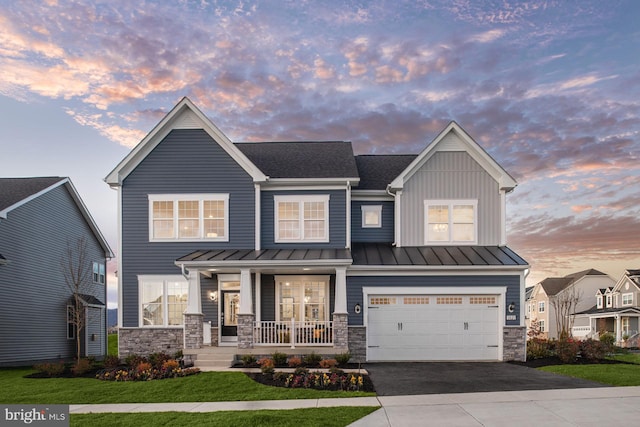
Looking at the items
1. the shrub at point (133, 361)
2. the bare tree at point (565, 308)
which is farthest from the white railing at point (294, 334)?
the bare tree at point (565, 308)

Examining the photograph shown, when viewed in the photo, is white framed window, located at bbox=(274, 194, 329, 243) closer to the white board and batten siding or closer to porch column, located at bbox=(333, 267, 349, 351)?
porch column, located at bbox=(333, 267, 349, 351)

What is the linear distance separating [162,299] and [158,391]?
25.7 ft

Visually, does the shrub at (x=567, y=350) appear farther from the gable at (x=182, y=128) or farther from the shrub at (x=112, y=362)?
the shrub at (x=112, y=362)

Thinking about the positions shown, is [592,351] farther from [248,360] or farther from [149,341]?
[149,341]

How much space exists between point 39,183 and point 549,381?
77.7 feet

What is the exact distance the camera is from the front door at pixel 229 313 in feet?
70.5

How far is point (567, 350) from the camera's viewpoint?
1920 cm

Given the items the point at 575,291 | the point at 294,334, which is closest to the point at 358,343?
the point at 294,334

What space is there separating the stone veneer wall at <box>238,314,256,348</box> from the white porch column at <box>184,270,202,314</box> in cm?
164

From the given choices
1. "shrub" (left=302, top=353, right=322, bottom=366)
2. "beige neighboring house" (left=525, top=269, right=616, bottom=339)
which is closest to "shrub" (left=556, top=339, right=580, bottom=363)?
"shrub" (left=302, top=353, right=322, bottom=366)

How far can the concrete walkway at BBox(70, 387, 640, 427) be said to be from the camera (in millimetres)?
10159

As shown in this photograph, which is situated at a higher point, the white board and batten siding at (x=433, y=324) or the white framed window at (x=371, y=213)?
the white framed window at (x=371, y=213)

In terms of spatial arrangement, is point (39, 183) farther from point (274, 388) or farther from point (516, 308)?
point (516, 308)

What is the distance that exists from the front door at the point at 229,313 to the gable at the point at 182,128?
4.62 meters
